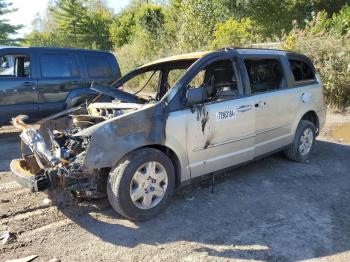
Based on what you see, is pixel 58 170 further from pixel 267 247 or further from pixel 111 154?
pixel 267 247

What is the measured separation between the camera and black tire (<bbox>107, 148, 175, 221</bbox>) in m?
4.11

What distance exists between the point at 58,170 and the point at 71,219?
0.72 m

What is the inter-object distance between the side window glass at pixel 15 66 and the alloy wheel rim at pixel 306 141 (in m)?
5.65

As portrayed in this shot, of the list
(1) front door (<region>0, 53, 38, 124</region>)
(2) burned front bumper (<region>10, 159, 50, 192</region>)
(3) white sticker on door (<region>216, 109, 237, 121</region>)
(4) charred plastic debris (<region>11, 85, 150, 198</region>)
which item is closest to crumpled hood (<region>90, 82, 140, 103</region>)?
(4) charred plastic debris (<region>11, 85, 150, 198</region>)

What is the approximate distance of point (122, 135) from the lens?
4137 mm

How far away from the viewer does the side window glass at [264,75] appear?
549 centimetres

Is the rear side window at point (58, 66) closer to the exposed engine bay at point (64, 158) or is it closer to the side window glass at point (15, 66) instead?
the side window glass at point (15, 66)

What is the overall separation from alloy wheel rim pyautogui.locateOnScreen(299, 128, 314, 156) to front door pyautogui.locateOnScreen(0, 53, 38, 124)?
545 centimetres

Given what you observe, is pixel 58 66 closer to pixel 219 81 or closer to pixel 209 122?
pixel 219 81

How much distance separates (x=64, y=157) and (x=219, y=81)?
2411 mm

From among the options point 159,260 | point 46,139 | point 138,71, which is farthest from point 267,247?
point 138,71

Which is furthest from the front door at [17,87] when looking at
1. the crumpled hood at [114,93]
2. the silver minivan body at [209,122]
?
the crumpled hood at [114,93]

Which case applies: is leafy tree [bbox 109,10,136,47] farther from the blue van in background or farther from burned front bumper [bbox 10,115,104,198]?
burned front bumper [bbox 10,115,104,198]

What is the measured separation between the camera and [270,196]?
16.7 feet
